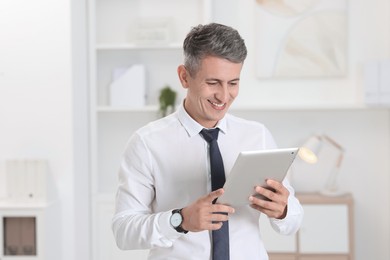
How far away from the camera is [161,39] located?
167 inches

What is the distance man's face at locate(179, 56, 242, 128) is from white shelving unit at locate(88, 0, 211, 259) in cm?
237

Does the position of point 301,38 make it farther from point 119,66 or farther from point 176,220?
point 176,220

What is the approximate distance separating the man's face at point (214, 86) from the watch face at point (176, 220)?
0.32 m

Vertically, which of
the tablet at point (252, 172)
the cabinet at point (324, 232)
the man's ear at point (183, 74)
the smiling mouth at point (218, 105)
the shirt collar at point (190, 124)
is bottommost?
the cabinet at point (324, 232)

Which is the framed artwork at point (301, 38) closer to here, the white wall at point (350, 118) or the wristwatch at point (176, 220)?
the white wall at point (350, 118)

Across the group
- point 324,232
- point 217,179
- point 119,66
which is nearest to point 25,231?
point 119,66

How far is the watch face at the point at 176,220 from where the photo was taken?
1846 millimetres

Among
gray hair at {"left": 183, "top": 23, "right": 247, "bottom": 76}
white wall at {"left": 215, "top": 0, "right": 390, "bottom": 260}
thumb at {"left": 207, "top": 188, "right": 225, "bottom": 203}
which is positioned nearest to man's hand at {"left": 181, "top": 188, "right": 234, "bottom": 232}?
thumb at {"left": 207, "top": 188, "right": 225, "bottom": 203}

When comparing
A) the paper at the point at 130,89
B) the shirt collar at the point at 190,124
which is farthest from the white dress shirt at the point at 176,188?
the paper at the point at 130,89

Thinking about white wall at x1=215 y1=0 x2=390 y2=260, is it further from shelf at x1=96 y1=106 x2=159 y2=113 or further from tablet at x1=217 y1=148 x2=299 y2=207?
tablet at x1=217 y1=148 x2=299 y2=207

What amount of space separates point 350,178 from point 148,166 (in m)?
2.65

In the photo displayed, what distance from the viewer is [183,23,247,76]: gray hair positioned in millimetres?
1894

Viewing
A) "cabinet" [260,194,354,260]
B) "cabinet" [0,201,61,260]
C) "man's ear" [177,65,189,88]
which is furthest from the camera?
"cabinet" [260,194,354,260]

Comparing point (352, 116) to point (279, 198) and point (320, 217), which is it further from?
point (279, 198)
